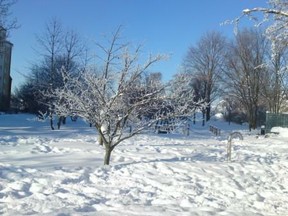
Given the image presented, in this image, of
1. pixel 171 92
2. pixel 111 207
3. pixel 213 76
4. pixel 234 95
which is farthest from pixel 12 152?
pixel 213 76

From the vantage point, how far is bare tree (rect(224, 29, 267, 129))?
4859 cm

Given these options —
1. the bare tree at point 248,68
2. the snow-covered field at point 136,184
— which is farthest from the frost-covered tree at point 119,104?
the bare tree at point 248,68

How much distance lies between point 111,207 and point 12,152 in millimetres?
6977

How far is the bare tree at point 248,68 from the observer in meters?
48.6

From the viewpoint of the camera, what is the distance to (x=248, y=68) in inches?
1943

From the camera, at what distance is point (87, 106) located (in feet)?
41.6

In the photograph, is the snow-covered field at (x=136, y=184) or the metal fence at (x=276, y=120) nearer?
the snow-covered field at (x=136, y=184)

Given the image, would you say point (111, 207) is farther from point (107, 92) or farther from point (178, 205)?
point (107, 92)

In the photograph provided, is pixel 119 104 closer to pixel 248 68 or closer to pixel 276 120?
pixel 276 120

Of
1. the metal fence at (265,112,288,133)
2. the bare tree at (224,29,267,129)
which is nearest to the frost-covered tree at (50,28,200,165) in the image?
the metal fence at (265,112,288,133)

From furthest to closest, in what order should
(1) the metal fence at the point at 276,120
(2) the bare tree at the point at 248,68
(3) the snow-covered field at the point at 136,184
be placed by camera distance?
(2) the bare tree at the point at 248,68 → (1) the metal fence at the point at 276,120 → (3) the snow-covered field at the point at 136,184

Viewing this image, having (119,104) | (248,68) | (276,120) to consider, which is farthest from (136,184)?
(248,68)

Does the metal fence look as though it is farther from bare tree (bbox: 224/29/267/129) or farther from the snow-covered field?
the snow-covered field

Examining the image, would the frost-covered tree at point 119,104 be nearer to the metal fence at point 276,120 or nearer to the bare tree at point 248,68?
the metal fence at point 276,120
